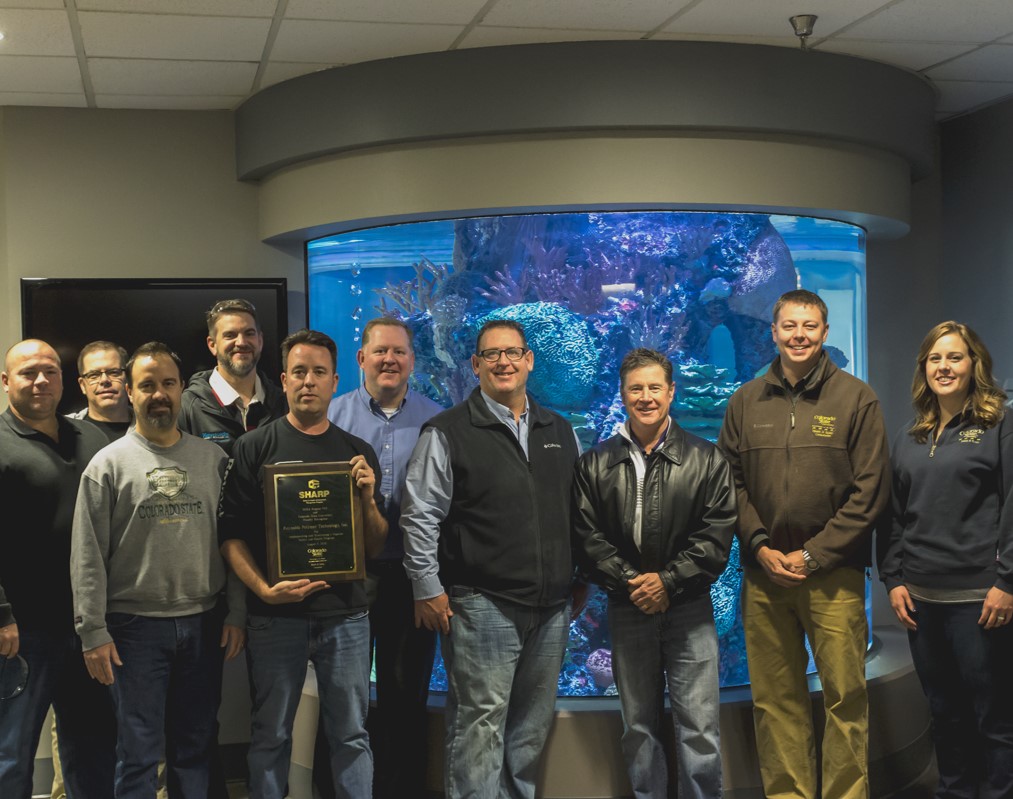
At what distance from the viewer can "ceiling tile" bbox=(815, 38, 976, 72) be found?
13.6ft

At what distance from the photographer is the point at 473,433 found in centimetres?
338

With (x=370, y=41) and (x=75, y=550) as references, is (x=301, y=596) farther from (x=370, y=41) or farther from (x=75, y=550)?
(x=370, y=41)

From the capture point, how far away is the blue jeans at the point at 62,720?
3.17 m

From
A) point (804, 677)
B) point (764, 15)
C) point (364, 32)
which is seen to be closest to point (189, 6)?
point (364, 32)

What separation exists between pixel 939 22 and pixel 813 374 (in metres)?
1.42

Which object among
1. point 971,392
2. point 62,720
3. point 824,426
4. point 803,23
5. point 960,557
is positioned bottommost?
point 62,720

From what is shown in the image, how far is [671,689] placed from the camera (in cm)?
342

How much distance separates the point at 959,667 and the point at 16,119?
14.1 ft

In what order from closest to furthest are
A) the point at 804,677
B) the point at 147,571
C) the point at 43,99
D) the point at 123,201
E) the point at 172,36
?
the point at 147,571, the point at 804,677, the point at 172,36, the point at 43,99, the point at 123,201

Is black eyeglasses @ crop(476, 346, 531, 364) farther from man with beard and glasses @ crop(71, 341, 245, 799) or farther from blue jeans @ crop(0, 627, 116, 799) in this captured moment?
blue jeans @ crop(0, 627, 116, 799)

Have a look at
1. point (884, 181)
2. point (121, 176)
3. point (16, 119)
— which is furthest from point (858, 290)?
point (16, 119)

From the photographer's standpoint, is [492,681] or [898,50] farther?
[898,50]

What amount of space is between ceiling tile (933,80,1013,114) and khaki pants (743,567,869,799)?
2425mm

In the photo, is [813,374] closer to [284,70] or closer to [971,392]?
[971,392]
